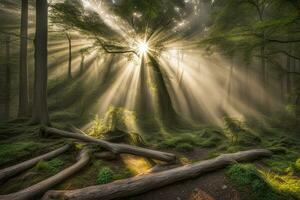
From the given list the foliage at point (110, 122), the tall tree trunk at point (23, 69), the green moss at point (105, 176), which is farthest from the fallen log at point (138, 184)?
the tall tree trunk at point (23, 69)

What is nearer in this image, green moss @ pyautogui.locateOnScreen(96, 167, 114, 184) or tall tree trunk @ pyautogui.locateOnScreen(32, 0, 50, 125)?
green moss @ pyautogui.locateOnScreen(96, 167, 114, 184)

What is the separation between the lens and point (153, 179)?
18.5ft

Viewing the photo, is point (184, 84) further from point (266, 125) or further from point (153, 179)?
point (153, 179)

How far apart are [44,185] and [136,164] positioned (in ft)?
9.86

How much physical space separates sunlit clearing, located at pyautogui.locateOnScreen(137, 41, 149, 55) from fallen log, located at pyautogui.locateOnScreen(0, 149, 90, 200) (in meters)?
10.3

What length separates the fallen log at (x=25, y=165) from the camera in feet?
18.8

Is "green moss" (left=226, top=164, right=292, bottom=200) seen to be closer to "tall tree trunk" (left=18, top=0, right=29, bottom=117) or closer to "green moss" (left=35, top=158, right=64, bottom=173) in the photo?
"green moss" (left=35, top=158, right=64, bottom=173)

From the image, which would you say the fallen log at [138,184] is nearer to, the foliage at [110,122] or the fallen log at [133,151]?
the fallen log at [133,151]

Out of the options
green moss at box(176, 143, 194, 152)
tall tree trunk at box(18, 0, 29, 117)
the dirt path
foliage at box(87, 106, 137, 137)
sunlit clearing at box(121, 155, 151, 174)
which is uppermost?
tall tree trunk at box(18, 0, 29, 117)

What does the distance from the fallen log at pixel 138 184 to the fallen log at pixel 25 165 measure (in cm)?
169

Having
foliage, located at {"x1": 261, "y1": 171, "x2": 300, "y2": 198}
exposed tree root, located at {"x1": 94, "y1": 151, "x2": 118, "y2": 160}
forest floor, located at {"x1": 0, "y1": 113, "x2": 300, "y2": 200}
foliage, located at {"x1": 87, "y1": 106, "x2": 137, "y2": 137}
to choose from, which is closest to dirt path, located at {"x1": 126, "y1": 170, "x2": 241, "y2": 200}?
forest floor, located at {"x1": 0, "y1": 113, "x2": 300, "y2": 200}

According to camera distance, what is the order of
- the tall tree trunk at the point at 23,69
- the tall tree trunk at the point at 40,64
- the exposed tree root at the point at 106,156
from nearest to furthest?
the exposed tree root at the point at 106,156 → the tall tree trunk at the point at 40,64 → the tall tree trunk at the point at 23,69

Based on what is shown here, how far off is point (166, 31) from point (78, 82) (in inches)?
581

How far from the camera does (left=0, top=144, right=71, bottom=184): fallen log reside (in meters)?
5.74
